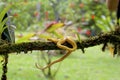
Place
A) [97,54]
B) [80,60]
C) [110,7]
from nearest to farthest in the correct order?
[110,7] < [80,60] < [97,54]

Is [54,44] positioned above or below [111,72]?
above

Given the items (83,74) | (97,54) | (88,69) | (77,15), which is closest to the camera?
(83,74)

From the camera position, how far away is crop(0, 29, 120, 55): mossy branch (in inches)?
33.7

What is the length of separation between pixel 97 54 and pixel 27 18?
160 centimetres

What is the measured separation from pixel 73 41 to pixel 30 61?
323 cm

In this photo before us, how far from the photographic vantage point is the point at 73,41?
0.86 m

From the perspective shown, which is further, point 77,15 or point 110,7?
point 77,15

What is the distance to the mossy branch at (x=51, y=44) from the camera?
85cm

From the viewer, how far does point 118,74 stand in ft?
12.0

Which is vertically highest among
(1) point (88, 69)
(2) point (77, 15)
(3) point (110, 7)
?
(3) point (110, 7)

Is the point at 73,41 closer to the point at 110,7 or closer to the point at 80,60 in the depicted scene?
the point at 110,7

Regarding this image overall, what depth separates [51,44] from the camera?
33.7 inches

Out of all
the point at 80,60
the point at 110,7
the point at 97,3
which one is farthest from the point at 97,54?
the point at 110,7

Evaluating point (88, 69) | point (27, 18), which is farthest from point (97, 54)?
point (27, 18)
